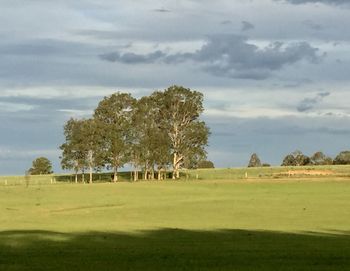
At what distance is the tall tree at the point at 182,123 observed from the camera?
140250 millimetres

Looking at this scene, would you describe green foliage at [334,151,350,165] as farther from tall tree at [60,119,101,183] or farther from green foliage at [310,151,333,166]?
tall tree at [60,119,101,183]

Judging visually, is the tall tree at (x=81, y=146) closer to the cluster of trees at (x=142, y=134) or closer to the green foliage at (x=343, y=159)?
the cluster of trees at (x=142, y=134)

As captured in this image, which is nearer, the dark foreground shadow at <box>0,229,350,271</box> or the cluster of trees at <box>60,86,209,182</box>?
the dark foreground shadow at <box>0,229,350,271</box>

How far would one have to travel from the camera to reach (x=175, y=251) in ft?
80.7

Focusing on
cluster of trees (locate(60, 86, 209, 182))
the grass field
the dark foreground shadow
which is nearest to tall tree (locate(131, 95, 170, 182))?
cluster of trees (locate(60, 86, 209, 182))

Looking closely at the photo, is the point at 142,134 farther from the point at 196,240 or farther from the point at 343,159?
the point at 196,240

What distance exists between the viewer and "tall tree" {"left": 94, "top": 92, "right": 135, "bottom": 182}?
134375 mm

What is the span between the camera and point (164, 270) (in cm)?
1961

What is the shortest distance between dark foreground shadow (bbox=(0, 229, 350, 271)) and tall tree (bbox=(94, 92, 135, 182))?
100 m

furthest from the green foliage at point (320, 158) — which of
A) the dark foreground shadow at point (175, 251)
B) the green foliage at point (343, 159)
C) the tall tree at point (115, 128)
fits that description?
the dark foreground shadow at point (175, 251)

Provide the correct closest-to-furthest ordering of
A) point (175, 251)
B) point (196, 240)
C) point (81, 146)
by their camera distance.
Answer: point (175, 251) < point (196, 240) < point (81, 146)

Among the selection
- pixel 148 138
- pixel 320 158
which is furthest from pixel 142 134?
pixel 320 158

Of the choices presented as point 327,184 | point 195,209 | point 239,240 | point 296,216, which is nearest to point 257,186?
point 327,184

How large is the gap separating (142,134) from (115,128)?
16.5 ft
